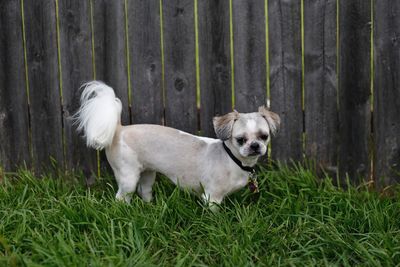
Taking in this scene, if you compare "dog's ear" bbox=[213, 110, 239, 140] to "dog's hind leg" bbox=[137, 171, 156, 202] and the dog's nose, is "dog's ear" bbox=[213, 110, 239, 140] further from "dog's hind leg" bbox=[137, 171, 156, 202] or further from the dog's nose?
"dog's hind leg" bbox=[137, 171, 156, 202]

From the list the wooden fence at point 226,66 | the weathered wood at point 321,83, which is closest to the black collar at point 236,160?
the wooden fence at point 226,66

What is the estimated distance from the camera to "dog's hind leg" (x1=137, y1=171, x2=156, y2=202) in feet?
15.3

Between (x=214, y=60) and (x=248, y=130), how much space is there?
0.82 metres

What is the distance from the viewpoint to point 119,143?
448 centimetres

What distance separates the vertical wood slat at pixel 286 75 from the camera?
4434mm

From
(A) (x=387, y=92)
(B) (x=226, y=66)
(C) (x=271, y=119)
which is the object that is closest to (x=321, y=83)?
(A) (x=387, y=92)

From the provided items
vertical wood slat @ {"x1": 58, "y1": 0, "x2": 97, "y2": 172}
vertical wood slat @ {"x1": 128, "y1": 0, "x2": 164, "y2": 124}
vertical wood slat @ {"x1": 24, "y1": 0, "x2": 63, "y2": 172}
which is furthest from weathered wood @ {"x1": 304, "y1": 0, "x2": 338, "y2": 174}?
vertical wood slat @ {"x1": 24, "y1": 0, "x2": 63, "y2": 172}

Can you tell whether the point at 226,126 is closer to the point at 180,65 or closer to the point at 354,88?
the point at 180,65

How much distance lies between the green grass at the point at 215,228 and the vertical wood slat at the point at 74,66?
48 centimetres

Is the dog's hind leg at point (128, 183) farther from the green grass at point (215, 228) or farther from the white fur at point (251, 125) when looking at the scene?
the white fur at point (251, 125)

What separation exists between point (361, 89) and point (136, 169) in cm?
180

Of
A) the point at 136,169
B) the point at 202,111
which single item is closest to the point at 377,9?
the point at 202,111

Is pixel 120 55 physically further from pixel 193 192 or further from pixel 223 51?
pixel 193 192

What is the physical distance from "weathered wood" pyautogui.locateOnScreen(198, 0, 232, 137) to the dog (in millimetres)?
324
